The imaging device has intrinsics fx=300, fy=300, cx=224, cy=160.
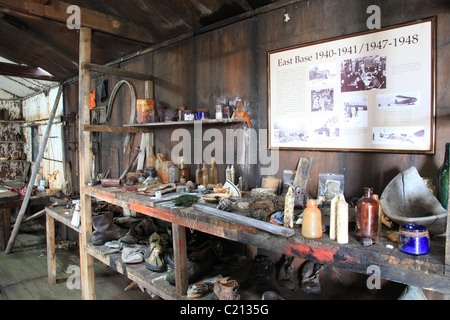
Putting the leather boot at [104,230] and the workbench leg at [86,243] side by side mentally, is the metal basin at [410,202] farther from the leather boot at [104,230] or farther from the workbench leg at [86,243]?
the workbench leg at [86,243]

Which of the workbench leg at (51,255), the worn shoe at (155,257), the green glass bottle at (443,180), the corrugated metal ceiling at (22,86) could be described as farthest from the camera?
the corrugated metal ceiling at (22,86)

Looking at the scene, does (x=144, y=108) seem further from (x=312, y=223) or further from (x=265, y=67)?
(x=312, y=223)

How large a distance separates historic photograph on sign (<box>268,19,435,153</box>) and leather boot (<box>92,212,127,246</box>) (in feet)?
6.37

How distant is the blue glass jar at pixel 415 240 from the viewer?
4.08 ft

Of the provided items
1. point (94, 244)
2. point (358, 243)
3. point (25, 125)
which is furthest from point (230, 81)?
point (25, 125)

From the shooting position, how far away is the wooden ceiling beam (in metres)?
2.75

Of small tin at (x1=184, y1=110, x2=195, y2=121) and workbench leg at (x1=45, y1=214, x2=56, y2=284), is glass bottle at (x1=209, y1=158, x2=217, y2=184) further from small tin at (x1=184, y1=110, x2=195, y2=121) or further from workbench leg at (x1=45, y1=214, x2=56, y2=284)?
workbench leg at (x1=45, y1=214, x2=56, y2=284)

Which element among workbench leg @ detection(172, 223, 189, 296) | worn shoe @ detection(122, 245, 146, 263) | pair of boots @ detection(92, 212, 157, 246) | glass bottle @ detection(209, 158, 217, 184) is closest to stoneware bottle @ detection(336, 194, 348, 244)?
workbench leg @ detection(172, 223, 189, 296)

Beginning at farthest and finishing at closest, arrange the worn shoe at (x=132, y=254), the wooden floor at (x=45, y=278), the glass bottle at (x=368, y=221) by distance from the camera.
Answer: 1. the wooden floor at (x=45, y=278)
2. the worn shoe at (x=132, y=254)
3. the glass bottle at (x=368, y=221)

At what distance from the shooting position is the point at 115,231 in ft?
10.7

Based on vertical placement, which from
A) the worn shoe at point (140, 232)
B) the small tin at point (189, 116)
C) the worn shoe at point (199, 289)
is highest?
the small tin at point (189, 116)

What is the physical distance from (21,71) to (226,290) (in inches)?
213

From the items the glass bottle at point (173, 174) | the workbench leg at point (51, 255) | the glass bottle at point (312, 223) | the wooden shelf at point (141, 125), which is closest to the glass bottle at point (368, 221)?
the glass bottle at point (312, 223)

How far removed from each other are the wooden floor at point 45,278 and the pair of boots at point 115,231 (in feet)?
2.54
